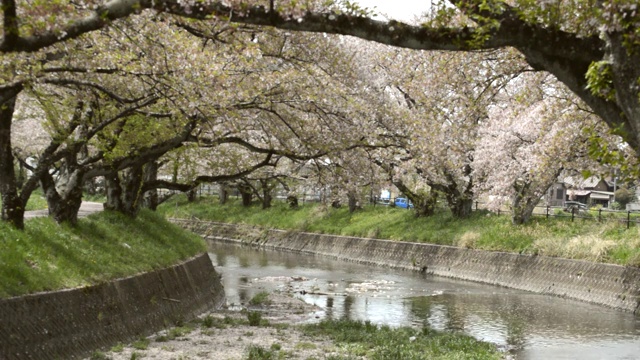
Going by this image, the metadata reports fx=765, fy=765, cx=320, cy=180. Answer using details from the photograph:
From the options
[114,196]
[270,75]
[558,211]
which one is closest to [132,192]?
[114,196]

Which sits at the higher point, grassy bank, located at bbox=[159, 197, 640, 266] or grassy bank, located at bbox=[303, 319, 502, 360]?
grassy bank, located at bbox=[159, 197, 640, 266]

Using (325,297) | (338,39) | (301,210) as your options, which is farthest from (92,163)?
(301,210)

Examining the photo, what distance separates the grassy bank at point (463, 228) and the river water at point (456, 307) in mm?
2364

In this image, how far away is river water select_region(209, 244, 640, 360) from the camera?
1938 cm

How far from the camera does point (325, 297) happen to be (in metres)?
27.7

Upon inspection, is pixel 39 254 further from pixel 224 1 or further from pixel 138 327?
pixel 224 1

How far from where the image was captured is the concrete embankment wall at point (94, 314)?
454 inches

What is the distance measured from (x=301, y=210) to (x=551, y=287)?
28503 millimetres

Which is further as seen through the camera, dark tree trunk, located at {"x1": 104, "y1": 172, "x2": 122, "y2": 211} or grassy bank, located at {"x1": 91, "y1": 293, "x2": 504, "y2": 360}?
dark tree trunk, located at {"x1": 104, "y1": 172, "x2": 122, "y2": 211}

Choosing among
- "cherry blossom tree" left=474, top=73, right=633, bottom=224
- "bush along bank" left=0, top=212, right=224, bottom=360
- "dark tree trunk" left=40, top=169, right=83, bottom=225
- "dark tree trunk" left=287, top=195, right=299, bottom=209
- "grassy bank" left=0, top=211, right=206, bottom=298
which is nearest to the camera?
"bush along bank" left=0, top=212, right=224, bottom=360

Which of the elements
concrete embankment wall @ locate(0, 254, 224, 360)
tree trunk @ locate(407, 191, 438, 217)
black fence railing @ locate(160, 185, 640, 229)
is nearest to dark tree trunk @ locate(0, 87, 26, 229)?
concrete embankment wall @ locate(0, 254, 224, 360)

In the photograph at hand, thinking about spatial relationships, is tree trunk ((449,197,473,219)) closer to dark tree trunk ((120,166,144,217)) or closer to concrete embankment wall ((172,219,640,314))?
concrete embankment wall ((172,219,640,314))

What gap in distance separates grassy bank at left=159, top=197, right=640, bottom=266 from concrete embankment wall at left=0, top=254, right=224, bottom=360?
1494 cm

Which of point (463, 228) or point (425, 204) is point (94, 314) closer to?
point (463, 228)
